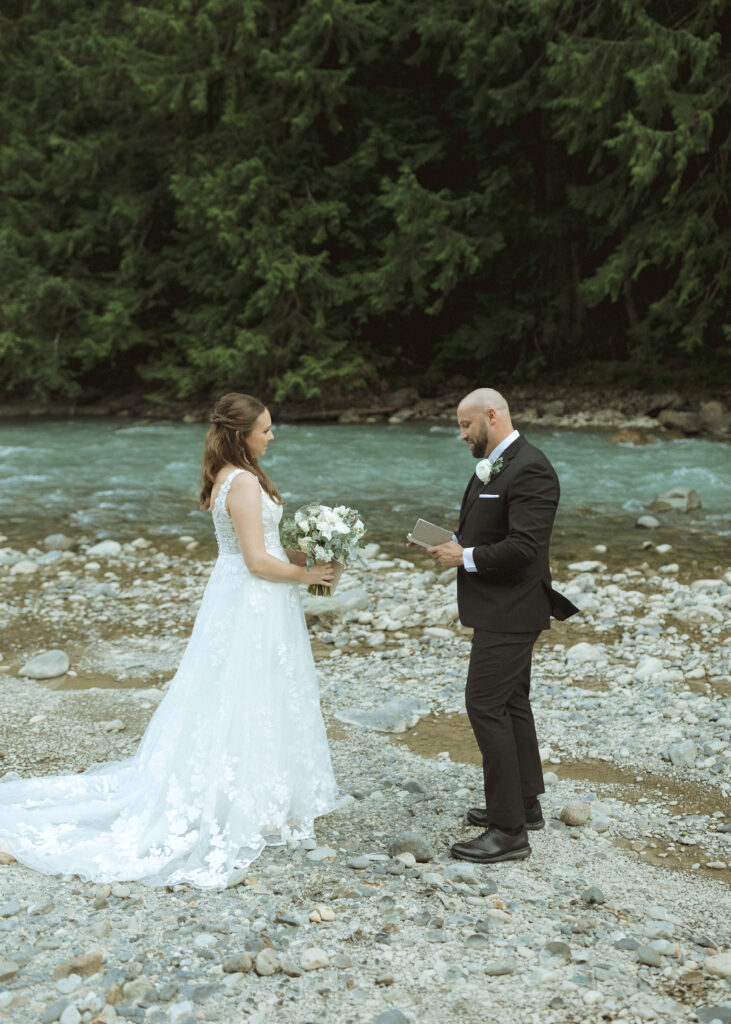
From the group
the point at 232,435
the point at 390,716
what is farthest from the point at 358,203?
the point at 232,435

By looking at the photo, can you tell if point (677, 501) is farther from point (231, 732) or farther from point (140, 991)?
point (140, 991)

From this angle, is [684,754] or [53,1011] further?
[684,754]

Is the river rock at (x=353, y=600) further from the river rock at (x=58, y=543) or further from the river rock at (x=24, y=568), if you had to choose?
the river rock at (x=58, y=543)

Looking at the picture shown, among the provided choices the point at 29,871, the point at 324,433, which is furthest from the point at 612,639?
the point at 324,433

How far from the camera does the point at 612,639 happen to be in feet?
24.9

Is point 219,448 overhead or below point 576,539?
overhead

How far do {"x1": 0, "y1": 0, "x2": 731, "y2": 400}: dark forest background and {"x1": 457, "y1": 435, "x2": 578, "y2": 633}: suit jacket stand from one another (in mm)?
16749

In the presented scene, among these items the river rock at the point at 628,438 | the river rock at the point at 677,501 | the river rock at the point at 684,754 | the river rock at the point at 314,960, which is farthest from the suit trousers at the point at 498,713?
the river rock at the point at 628,438

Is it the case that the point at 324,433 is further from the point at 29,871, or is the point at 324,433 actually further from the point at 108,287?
the point at 29,871

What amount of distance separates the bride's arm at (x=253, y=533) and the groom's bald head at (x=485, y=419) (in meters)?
0.92

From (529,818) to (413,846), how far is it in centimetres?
62

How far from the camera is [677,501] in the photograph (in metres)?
13.0

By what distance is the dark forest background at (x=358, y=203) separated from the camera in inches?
823

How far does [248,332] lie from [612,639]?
18.3m
